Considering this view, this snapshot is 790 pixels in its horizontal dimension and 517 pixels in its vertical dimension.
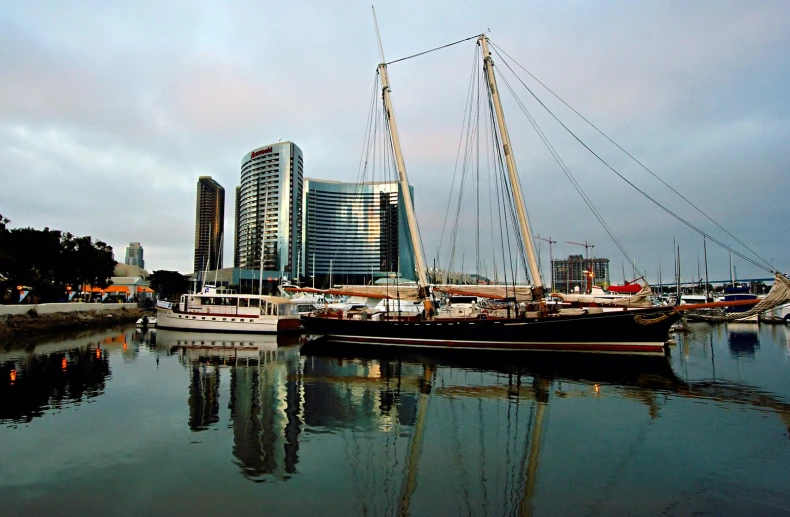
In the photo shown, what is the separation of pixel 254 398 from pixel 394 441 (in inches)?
284

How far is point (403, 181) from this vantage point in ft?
111

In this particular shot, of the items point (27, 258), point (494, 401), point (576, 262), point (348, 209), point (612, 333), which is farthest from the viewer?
point (348, 209)

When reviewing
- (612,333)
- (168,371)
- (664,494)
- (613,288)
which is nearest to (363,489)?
(664,494)

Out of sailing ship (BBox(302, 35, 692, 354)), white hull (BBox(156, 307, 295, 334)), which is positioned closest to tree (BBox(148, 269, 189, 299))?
white hull (BBox(156, 307, 295, 334))

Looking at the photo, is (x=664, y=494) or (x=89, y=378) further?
(x=89, y=378)

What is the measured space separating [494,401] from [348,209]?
157461mm

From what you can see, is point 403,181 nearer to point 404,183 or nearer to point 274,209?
point 404,183

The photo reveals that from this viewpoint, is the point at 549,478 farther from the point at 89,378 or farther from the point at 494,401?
the point at 89,378

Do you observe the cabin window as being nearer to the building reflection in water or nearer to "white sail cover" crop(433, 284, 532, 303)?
the building reflection in water

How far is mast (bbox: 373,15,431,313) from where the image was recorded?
32.5m

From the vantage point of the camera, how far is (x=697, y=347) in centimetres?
3180

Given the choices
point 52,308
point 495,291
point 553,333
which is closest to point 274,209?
point 52,308

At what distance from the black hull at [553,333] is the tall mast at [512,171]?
11.1 ft

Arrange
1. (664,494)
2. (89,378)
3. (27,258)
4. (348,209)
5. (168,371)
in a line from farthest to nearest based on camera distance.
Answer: (348,209), (27,258), (168,371), (89,378), (664,494)
